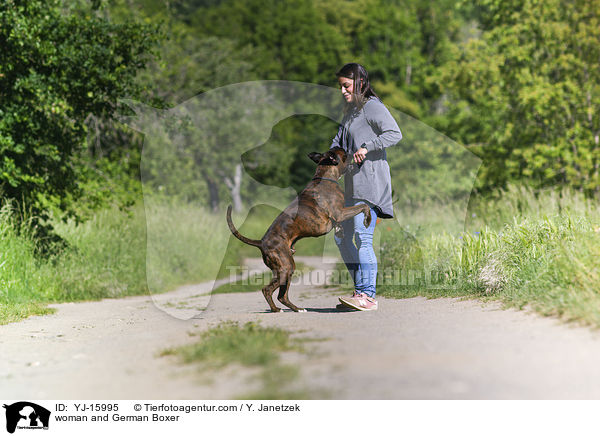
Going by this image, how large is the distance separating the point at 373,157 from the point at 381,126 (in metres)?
0.32

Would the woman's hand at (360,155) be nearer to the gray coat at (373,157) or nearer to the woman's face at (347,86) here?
the gray coat at (373,157)

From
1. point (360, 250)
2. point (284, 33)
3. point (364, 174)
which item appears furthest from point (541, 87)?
point (284, 33)

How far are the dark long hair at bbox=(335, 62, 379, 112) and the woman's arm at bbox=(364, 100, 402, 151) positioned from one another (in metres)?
0.11

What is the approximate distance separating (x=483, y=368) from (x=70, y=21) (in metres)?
8.98

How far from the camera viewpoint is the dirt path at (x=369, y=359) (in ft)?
12.8

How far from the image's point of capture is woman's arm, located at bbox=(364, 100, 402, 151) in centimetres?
635

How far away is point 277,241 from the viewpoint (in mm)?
6453

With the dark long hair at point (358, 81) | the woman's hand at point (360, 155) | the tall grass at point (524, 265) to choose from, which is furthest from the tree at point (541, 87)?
the woman's hand at point (360, 155)

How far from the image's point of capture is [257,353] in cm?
454

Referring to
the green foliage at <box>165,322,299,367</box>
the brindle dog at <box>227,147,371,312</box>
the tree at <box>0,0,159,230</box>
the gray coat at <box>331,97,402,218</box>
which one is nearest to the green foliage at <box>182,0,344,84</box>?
the tree at <box>0,0,159,230</box>

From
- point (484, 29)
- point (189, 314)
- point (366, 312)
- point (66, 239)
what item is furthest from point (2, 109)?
point (484, 29)

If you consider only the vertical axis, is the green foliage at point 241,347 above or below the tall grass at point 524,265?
below

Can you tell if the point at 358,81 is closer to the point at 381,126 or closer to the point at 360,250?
the point at 381,126

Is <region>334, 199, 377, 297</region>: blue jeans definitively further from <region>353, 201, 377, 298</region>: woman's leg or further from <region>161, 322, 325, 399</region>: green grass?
<region>161, 322, 325, 399</region>: green grass
